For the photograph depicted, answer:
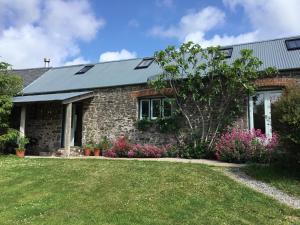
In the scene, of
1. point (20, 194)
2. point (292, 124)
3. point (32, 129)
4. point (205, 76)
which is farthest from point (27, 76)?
point (292, 124)

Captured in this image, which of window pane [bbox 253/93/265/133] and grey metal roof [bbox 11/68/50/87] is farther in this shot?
grey metal roof [bbox 11/68/50/87]

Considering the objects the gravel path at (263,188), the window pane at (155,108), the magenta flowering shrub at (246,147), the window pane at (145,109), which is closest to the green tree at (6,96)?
the window pane at (145,109)

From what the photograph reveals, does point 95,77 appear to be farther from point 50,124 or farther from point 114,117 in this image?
point 50,124

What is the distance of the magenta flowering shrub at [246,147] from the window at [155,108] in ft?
11.3

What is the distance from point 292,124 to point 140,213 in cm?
493

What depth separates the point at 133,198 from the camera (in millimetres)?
7742

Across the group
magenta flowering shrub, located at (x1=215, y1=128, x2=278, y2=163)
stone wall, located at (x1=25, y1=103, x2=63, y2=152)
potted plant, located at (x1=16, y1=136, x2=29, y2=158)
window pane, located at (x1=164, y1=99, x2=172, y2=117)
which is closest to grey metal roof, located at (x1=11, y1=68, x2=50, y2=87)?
stone wall, located at (x1=25, y1=103, x2=63, y2=152)

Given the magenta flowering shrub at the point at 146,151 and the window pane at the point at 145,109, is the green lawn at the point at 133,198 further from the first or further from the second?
the window pane at the point at 145,109

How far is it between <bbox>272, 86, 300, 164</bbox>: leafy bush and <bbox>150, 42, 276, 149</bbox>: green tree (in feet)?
11.8

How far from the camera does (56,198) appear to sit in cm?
785

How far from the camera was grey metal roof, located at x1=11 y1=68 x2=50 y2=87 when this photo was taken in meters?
21.1

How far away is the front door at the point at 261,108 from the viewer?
1328 centimetres

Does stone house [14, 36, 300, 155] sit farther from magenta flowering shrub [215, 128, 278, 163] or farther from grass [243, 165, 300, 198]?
grass [243, 165, 300, 198]

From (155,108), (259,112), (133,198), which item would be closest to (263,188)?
(133,198)
